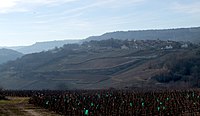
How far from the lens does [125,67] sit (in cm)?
15238

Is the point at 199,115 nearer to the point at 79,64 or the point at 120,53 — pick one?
the point at 79,64

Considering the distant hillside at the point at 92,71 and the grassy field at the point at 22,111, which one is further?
the distant hillside at the point at 92,71

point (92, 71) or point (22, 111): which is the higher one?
point (22, 111)

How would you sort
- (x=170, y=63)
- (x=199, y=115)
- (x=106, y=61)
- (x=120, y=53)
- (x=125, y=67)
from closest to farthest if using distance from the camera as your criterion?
(x=199, y=115), (x=170, y=63), (x=125, y=67), (x=106, y=61), (x=120, y=53)

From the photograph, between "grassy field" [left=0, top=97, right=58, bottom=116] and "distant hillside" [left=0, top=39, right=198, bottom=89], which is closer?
"grassy field" [left=0, top=97, right=58, bottom=116]

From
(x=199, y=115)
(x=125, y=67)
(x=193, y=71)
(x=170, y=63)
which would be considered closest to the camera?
(x=199, y=115)

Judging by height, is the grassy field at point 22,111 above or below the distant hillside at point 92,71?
above

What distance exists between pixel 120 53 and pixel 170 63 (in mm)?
59426

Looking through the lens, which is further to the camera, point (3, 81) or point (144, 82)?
point (3, 81)

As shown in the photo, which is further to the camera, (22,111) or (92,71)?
(92,71)

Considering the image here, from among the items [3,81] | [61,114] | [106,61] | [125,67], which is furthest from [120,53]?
[61,114]

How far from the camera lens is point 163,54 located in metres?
159

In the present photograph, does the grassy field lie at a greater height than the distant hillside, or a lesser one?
greater

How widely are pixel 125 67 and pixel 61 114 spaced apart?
117m
